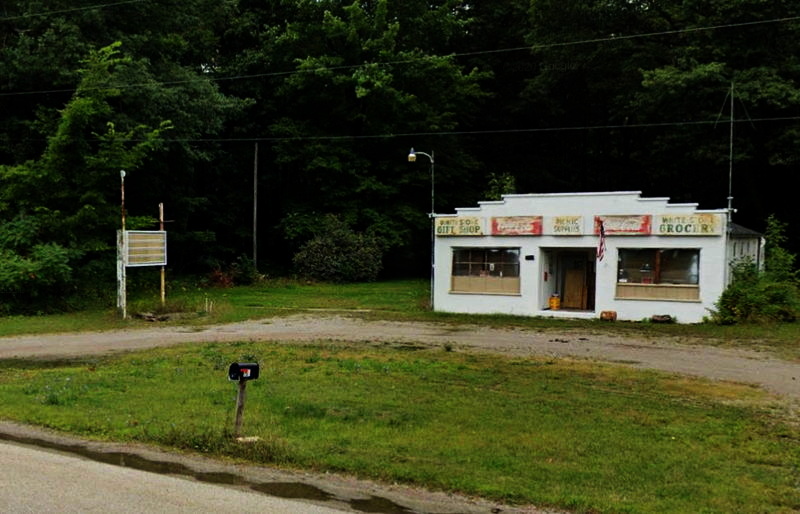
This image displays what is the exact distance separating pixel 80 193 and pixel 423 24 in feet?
81.2

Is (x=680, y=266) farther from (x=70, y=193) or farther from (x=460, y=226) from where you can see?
(x=70, y=193)

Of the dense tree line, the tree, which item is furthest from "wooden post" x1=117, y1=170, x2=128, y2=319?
the dense tree line

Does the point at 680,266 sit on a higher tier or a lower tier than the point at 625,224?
lower

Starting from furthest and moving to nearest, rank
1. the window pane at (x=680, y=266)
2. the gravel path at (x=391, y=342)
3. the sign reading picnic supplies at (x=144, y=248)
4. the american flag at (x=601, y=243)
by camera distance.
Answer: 1. the american flag at (x=601, y=243)
2. the sign reading picnic supplies at (x=144, y=248)
3. the window pane at (x=680, y=266)
4. the gravel path at (x=391, y=342)

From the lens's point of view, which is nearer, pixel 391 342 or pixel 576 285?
pixel 391 342

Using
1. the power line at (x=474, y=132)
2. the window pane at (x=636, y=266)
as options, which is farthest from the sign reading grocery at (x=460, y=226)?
the power line at (x=474, y=132)

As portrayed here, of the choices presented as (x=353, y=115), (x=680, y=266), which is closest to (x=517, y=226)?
(x=680, y=266)

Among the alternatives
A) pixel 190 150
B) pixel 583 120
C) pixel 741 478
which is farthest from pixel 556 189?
pixel 741 478

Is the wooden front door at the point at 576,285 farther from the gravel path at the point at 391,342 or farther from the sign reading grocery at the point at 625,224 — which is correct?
the gravel path at the point at 391,342

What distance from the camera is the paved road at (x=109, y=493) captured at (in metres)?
5.85

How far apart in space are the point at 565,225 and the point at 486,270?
3.51 m

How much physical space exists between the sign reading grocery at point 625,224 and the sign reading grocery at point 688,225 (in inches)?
14.2

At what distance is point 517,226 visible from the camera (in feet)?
88.1

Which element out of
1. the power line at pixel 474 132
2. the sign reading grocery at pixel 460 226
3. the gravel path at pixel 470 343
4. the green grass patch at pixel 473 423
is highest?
the power line at pixel 474 132
